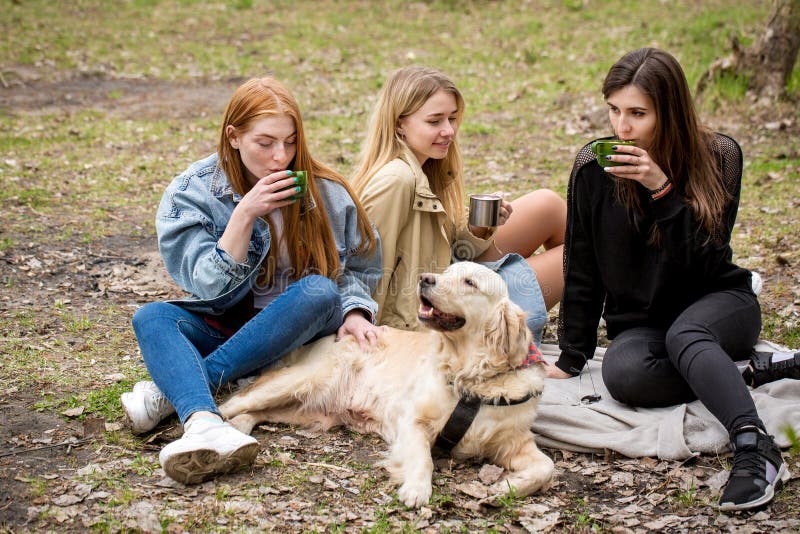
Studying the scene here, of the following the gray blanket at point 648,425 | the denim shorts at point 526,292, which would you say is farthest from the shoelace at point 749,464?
the denim shorts at point 526,292

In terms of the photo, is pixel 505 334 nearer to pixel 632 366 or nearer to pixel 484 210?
pixel 632 366

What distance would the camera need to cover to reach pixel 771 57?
8.78 m

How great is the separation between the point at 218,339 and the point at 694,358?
2.27 meters

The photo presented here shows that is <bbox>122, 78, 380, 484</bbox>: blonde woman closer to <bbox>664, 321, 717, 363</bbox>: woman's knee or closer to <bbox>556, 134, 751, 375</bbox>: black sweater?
<bbox>556, 134, 751, 375</bbox>: black sweater

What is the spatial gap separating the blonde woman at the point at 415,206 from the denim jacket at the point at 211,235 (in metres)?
0.27

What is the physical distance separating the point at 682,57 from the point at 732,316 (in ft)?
27.8

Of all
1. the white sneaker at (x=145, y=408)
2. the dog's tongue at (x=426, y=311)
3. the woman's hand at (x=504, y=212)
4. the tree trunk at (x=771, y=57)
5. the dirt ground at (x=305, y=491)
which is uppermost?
the tree trunk at (x=771, y=57)

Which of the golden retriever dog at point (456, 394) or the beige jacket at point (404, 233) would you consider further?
the beige jacket at point (404, 233)

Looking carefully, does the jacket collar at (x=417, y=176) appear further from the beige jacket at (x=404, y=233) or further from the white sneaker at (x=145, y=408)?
the white sneaker at (x=145, y=408)

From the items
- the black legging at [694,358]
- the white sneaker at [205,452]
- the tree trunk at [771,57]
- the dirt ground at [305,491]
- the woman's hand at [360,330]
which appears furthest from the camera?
the tree trunk at [771,57]

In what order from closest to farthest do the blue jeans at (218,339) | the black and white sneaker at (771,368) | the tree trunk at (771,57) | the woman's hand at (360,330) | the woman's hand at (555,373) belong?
the blue jeans at (218,339)
the black and white sneaker at (771,368)
the woman's hand at (360,330)
the woman's hand at (555,373)
the tree trunk at (771,57)

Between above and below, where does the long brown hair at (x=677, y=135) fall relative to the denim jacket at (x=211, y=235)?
above

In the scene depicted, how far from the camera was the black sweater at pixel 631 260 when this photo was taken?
3734 mm

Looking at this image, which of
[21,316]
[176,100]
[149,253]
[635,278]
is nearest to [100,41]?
Answer: [176,100]
